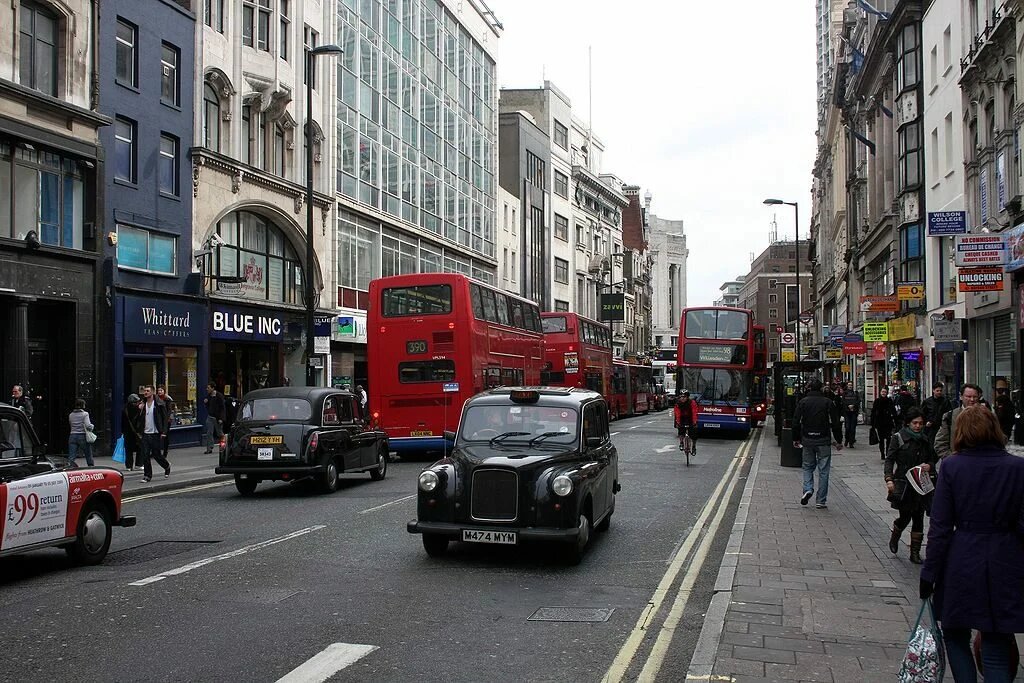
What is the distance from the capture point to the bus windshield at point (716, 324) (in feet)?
110

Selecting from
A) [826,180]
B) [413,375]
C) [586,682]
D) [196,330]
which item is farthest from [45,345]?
[826,180]

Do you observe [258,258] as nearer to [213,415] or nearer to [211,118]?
[211,118]

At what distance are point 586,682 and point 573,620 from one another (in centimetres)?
157

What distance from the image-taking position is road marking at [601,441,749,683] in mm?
6223

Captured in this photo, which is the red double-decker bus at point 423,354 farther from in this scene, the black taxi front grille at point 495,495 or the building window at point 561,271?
the building window at point 561,271

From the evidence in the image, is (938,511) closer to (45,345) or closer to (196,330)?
(45,345)

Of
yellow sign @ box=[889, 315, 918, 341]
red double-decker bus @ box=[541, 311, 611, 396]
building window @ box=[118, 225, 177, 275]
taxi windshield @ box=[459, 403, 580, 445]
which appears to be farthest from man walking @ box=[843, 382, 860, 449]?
taxi windshield @ box=[459, 403, 580, 445]

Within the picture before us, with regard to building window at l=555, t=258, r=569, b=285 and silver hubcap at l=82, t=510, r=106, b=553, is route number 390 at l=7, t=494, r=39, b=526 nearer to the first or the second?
silver hubcap at l=82, t=510, r=106, b=553

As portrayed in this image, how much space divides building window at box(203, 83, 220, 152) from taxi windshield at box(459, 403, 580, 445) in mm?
20483

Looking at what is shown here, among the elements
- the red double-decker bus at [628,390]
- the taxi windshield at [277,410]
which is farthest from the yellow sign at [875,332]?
the taxi windshield at [277,410]

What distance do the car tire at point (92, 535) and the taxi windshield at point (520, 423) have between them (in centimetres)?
372

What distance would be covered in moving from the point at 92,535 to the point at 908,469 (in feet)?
26.3

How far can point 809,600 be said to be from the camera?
7898mm

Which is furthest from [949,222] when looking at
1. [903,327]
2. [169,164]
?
[169,164]
